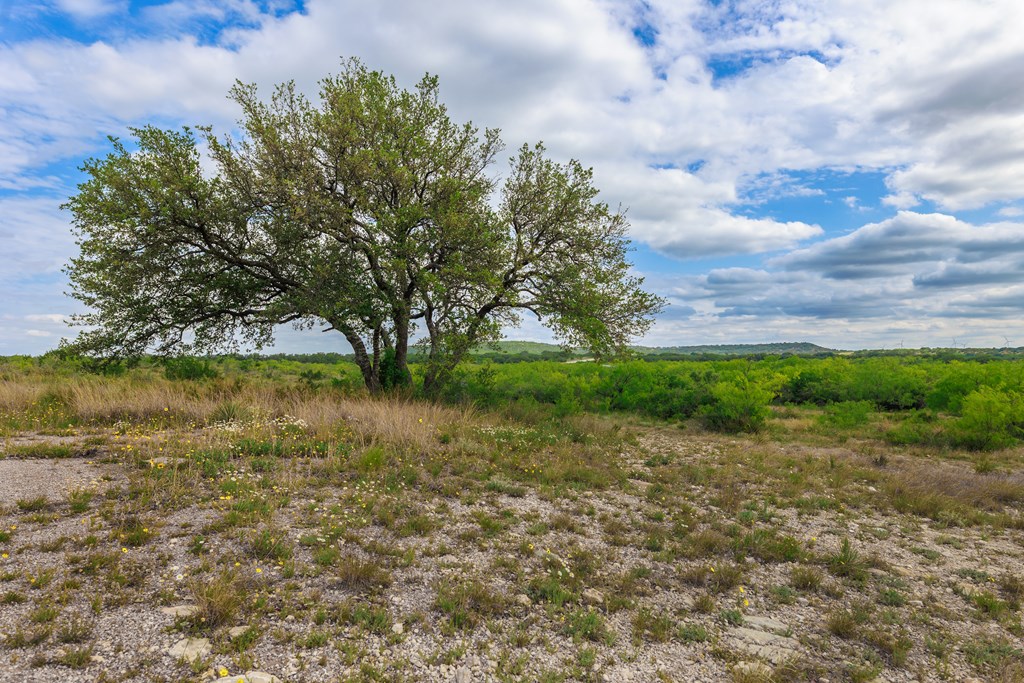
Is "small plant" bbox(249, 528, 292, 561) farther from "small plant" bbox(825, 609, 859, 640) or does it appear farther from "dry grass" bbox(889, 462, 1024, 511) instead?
"dry grass" bbox(889, 462, 1024, 511)

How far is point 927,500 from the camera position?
10125 mm

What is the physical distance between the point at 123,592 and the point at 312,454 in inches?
194

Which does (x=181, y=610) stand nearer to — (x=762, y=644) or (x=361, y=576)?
(x=361, y=576)

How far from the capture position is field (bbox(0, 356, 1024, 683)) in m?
4.56

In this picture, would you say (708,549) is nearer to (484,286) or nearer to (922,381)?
(484,286)

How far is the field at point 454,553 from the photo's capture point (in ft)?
15.0

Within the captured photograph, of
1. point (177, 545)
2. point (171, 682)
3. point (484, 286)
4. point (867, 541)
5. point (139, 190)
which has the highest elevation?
point (139, 190)

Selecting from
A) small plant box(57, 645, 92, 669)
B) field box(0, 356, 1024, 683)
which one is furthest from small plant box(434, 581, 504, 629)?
small plant box(57, 645, 92, 669)

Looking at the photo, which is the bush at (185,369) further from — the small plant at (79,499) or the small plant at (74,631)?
the small plant at (74,631)

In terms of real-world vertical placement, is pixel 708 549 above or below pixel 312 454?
below

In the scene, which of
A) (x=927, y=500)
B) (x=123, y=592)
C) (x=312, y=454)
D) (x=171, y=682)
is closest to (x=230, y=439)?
(x=312, y=454)

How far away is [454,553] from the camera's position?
6531 millimetres

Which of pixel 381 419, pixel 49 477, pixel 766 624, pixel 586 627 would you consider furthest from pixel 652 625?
pixel 49 477

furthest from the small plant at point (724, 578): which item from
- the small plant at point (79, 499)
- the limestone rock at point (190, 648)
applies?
the small plant at point (79, 499)
